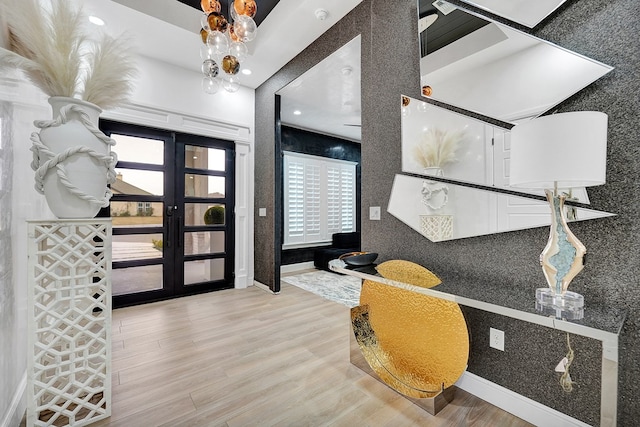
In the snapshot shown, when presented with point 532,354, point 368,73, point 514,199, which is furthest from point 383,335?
point 368,73

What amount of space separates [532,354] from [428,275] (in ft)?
2.14

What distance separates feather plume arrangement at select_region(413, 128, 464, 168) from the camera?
5.95 ft

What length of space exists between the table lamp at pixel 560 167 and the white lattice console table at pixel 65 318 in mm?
2081

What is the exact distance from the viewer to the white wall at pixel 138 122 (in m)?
1.39

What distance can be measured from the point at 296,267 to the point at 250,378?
351 cm

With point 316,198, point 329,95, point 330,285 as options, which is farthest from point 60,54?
point 316,198

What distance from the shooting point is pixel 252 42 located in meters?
3.03

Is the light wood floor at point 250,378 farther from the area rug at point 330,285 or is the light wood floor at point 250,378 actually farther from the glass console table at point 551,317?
the glass console table at point 551,317

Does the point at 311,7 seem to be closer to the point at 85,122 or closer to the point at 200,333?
the point at 85,122

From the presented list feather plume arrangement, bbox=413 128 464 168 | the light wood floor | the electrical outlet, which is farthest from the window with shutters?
the electrical outlet

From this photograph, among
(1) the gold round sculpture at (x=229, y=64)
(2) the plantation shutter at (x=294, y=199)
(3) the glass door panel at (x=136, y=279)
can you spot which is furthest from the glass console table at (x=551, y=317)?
(2) the plantation shutter at (x=294, y=199)

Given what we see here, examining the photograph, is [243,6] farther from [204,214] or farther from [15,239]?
[204,214]

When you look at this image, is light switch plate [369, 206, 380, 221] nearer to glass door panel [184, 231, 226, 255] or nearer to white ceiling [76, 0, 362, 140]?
white ceiling [76, 0, 362, 140]

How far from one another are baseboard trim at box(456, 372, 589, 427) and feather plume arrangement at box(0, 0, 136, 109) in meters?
2.73
